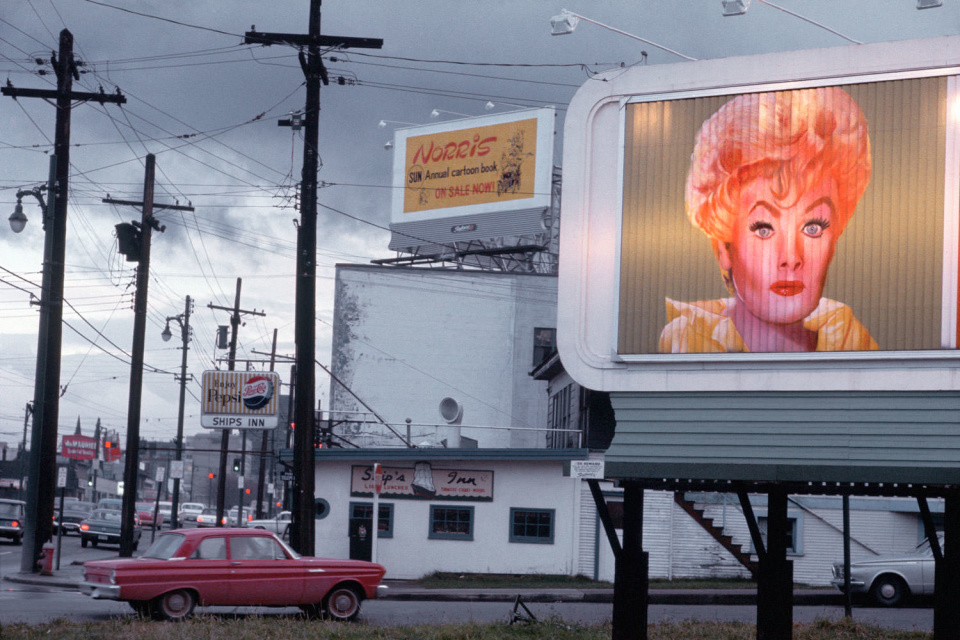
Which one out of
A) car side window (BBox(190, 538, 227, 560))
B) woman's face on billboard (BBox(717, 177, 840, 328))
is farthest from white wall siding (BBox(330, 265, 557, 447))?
woman's face on billboard (BBox(717, 177, 840, 328))

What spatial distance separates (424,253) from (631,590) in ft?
130

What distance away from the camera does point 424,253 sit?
169ft

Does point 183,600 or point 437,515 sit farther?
point 437,515

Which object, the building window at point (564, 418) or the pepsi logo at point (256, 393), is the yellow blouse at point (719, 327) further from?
the pepsi logo at point (256, 393)

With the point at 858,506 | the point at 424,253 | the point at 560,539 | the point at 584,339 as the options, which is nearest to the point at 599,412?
the point at 560,539

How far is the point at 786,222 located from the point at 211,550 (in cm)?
1010

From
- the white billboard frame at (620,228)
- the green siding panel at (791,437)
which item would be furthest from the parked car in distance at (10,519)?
the green siding panel at (791,437)

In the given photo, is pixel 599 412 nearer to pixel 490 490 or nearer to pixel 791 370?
pixel 490 490

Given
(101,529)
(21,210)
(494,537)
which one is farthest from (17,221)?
(101,529)

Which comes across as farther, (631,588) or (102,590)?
(102,590)

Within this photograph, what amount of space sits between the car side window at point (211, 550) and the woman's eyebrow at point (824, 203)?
10270 mm

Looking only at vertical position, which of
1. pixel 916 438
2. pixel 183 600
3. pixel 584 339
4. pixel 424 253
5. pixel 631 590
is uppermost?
pixel 424 253

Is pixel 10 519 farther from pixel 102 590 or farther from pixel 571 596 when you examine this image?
pixel 102 590

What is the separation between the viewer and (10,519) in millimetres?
42656
